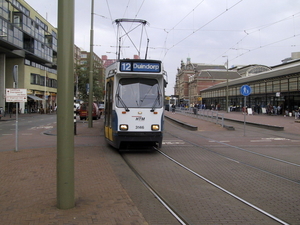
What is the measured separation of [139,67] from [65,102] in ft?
19.7

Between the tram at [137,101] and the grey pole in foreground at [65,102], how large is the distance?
5489mm

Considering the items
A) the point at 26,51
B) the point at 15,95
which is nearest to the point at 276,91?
the point at 15,95

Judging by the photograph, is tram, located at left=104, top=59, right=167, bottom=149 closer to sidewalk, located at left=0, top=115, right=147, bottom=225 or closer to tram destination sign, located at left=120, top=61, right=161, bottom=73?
tram destination sign, located at left=120, top=61, right=161, bottom=73

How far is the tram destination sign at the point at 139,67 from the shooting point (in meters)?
10.4

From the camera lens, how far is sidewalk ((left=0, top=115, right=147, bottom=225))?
14.7ft

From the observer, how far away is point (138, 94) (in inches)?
417

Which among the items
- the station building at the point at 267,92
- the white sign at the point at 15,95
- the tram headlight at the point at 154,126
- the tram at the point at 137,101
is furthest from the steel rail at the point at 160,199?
the station building at the point at 267,92

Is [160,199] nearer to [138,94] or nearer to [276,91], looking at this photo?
[138,94]

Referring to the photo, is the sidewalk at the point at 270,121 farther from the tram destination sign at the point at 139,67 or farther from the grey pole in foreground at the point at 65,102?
the grey pole in foreground at the point at 65,102

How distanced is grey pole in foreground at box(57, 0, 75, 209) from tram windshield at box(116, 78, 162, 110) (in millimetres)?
5696

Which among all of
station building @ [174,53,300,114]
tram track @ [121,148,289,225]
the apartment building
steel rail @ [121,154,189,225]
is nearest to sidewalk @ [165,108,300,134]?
station building @ [174,53,300,114]

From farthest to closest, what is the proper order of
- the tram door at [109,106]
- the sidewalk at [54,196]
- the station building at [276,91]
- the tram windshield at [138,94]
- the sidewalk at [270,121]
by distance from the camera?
the station building at [276,91], the sidewalk at [270,121], the tram door at [109,106], the tram windshield at [138,94], the sidewalk at [54,196]

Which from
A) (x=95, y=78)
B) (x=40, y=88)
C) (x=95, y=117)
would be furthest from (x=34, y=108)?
(x=95, y=117)

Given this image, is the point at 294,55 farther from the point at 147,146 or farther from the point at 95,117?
the point at 147,146
